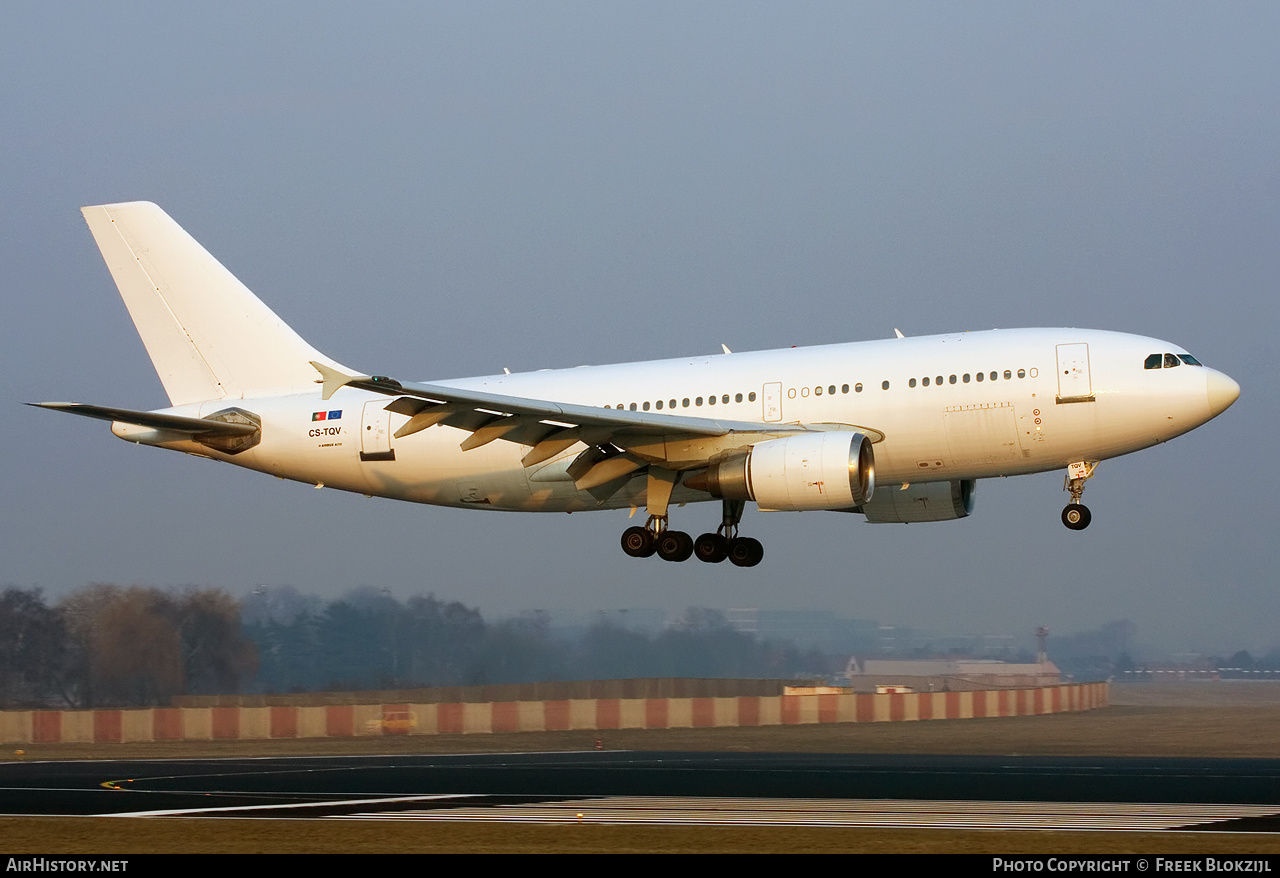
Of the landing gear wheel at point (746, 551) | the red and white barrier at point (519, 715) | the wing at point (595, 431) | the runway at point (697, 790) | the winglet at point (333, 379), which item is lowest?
the red and white barrier at point (519, 715)

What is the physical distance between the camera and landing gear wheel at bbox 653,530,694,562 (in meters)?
32.6

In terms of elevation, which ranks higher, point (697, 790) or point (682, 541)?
point (682, 541)

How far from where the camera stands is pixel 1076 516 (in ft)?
101

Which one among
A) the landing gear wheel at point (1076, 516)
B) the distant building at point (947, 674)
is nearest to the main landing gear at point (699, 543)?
the landing gear wheel at point (1076, 516)

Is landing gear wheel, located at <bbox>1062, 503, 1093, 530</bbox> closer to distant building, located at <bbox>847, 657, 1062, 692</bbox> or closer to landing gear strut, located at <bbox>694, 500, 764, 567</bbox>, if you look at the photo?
landing gear strut, located at <bbox>694, 500, 764, 567</bbox>

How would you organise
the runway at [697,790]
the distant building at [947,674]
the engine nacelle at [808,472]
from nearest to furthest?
1. the runway at [697,790]
2. the engine nacelle at [808,472]
3. the distant building at [947,674]

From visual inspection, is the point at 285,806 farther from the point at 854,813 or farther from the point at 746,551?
the point at 746,551

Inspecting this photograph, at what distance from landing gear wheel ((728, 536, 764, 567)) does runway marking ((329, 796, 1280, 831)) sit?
1104cm

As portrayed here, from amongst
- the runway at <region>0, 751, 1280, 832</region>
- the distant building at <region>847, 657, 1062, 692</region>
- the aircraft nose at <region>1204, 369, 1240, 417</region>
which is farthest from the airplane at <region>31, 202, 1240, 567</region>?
the distant building at <region>847, 657, 1062, 692</region>

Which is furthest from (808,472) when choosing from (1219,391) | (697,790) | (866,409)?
(1219,391)

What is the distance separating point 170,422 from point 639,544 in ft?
35.4

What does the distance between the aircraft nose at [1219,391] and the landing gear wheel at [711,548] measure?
10.6 metres

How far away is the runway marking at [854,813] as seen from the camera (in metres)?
19.2

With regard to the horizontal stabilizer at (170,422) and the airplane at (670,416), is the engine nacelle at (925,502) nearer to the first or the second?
the airplane at (670,416)
